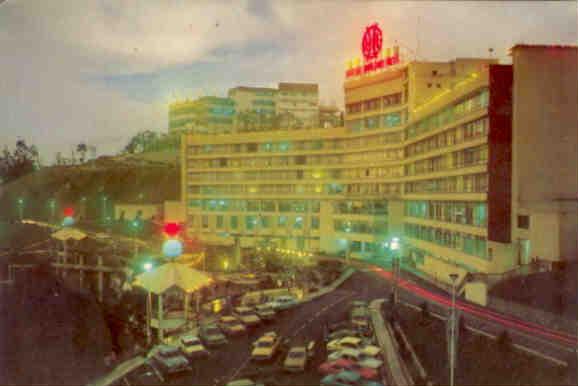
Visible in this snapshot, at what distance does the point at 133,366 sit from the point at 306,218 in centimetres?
3233

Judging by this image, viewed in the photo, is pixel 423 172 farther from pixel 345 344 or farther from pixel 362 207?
pixel 345 344

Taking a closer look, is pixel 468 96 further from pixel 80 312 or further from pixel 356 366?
pixel 80 312

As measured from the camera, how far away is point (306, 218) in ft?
161

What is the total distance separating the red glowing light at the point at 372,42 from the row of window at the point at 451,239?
47.6 feet

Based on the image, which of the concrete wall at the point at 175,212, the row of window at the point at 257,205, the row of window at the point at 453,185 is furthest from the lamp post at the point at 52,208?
the row of window at the point at 453,185

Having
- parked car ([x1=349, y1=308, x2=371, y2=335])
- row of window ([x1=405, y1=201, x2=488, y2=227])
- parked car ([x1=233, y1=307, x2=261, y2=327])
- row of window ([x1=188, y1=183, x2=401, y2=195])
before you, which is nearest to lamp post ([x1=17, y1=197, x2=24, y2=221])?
row of window ([x1=188, y1=183, x2=401, y2=195])

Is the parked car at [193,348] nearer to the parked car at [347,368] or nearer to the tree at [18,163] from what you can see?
the parked car at [347,368]

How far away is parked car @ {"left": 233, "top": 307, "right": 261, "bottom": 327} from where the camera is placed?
21.9 metres

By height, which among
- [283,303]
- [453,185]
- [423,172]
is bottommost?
[283,303]

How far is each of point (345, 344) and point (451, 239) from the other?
16.5 meters

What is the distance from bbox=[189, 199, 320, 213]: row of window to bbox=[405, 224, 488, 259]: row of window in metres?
11.6

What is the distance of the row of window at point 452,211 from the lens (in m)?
27.4

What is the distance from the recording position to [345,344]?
17.5m

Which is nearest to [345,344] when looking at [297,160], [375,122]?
[375,122]
